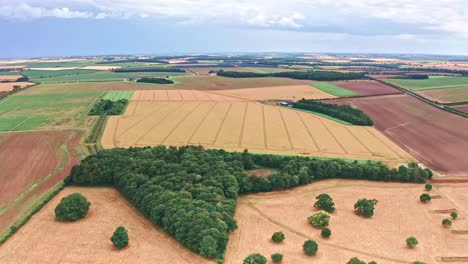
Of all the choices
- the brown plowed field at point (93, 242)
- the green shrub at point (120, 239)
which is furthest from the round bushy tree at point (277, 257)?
the green shrub at point (120, 239)

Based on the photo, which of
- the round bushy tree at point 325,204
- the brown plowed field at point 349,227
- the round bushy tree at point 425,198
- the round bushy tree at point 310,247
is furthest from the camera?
the round bushy tree at point 425,198

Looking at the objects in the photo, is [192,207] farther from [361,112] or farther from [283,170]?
[361,112]

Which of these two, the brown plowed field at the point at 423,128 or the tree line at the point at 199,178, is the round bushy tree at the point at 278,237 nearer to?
the tree line at the point at 199,178

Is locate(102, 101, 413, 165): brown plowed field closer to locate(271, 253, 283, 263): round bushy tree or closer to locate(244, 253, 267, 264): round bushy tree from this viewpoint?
locate(271, 253, 283, 263): round bushy tree

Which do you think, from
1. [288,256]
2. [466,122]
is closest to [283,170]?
[288,256]

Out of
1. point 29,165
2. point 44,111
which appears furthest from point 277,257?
point 44,111

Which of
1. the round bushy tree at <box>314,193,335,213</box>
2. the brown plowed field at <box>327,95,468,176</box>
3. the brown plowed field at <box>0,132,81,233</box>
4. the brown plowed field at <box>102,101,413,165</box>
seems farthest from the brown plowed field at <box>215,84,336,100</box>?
the round bushy tree at <box>314,193,335,213</box>
